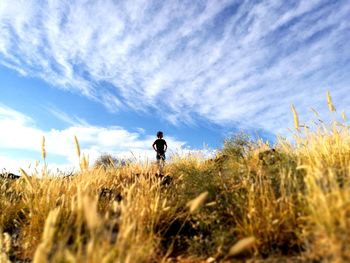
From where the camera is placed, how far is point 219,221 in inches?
206

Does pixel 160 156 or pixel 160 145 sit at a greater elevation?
pixel 160 145

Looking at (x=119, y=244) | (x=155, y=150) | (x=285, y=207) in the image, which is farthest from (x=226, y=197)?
(x=155, y=150)

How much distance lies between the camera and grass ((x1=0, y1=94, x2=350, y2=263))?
11.6ft

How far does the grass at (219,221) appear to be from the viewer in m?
3.54

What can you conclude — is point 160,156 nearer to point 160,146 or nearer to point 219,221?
point 160,146

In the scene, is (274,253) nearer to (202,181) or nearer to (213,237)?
(213,237)

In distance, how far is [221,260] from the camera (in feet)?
15.0

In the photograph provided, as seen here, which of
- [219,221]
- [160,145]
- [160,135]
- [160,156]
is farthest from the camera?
[160,135]

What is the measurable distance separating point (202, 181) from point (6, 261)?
299cm

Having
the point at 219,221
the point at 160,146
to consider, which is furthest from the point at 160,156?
the point at 219,221

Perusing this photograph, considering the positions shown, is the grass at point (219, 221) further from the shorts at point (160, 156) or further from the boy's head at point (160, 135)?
the boy's head at point (160, 135)

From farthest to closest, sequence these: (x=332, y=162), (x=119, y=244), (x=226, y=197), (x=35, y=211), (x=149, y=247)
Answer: (x=35, y=211) → (x=332, y=162) → (x=226, y=197) → (x=149, y=247) → (x=119, y=244)

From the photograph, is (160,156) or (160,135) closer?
(160,156)

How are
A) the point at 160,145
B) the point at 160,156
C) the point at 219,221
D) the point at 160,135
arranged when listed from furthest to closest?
1. the point at 160,135
2. the point at 160,145
3. the point at 160,156
4. the point at 219,221
